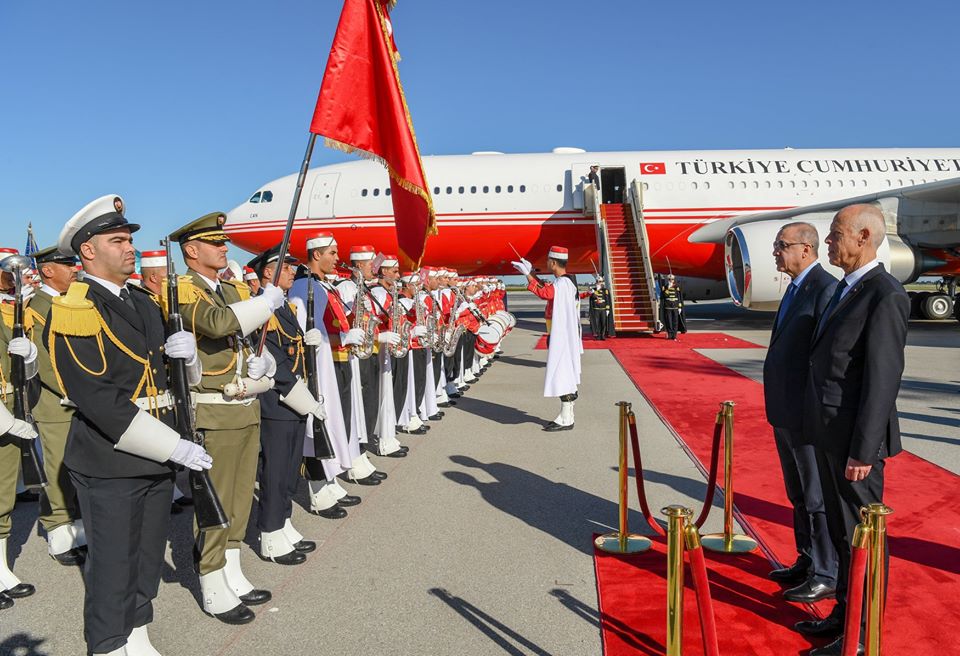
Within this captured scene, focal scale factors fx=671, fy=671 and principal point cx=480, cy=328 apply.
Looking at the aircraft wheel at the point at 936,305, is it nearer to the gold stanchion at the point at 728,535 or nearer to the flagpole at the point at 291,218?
the gold stanchion at the point at 728,535

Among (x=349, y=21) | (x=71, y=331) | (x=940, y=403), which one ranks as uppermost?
(x=349, y=21)

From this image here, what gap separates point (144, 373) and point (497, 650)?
1.96 meters

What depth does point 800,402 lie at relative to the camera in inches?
135

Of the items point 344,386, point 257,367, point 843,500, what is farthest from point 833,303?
point 344,386

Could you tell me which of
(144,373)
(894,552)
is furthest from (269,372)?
(894,552)

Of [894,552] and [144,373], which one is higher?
[144,373]

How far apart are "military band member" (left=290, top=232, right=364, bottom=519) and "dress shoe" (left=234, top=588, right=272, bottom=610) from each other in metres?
1.33

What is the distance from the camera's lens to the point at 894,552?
3986mm

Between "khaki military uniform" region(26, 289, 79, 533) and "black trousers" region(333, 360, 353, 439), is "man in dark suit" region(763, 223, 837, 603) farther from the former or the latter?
"khaki military uniform" region(26, 289, 79, 533)

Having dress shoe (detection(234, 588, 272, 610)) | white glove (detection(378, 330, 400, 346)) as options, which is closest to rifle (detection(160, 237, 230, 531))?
dress shoe (detection(234, 588, 272, 610))

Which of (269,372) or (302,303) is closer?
(269,372)

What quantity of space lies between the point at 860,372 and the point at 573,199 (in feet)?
49.1

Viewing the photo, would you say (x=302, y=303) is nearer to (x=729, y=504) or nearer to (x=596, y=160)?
(x=729, y=504)

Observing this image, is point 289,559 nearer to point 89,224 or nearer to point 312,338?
point 312,338
